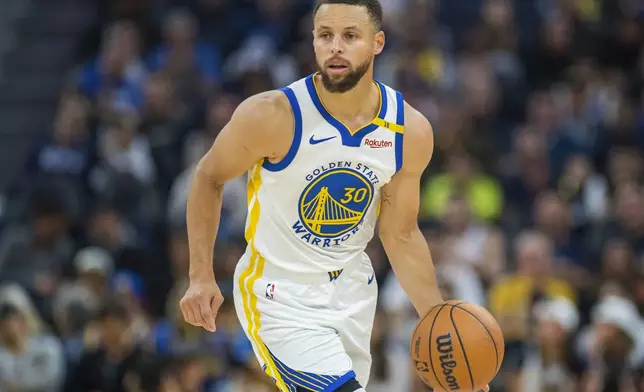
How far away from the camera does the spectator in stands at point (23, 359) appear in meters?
10.6

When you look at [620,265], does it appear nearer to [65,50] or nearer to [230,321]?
[230,321]

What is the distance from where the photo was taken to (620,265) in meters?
11.5

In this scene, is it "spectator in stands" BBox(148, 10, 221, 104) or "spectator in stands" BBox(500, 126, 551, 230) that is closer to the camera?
"spectator in stands" BBox(500, 126, 551, 230)

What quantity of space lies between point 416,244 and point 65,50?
10971 millimetres

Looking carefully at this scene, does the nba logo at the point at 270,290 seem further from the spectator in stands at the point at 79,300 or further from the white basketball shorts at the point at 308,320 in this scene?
the spectator in stands at the point at 79,300

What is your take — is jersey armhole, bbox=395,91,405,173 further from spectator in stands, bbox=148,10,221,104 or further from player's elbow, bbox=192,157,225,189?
spectator in stands, bbox=148,10,221,104

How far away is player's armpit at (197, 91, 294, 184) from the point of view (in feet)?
19.9

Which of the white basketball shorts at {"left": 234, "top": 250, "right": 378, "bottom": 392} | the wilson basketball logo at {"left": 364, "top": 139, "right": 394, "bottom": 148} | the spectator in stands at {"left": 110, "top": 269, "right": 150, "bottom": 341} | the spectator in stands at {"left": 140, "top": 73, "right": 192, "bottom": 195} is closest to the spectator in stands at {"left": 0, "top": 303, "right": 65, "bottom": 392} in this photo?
the spectator in stands at {"left": 110, "top": 269, "right": 150, "bottom": 341}

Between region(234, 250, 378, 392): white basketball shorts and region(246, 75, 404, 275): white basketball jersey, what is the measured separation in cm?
10

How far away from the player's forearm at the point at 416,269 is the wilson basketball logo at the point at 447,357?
52 centimetres

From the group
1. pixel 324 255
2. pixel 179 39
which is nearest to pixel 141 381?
pixel 324 255

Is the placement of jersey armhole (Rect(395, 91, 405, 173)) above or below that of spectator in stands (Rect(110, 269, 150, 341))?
above

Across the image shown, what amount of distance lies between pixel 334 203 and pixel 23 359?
5.50m

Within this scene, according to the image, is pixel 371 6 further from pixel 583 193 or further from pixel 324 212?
pixel 583 193
